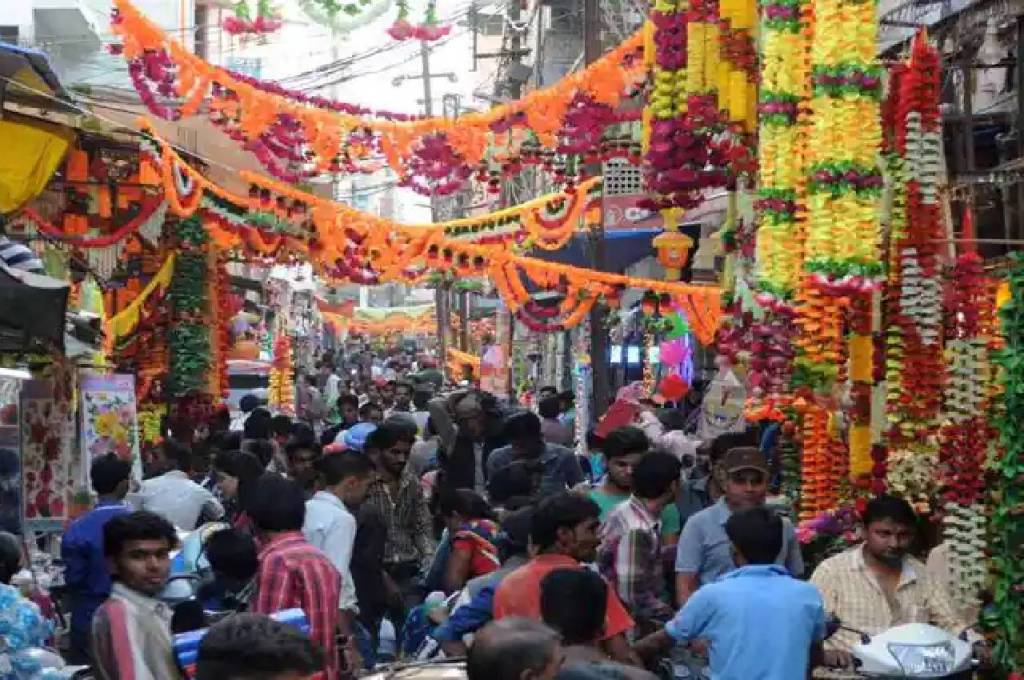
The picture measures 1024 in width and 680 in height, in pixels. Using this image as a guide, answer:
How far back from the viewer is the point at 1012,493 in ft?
29.8

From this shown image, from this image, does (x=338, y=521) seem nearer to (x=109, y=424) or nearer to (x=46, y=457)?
(x=46, y=457)

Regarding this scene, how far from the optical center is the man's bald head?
4.86m

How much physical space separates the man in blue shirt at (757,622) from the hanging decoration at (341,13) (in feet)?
43.7

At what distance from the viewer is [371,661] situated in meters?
11.2

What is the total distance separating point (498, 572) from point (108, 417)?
762 centimetres

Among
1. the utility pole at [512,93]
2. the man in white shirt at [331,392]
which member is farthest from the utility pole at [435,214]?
the man in white shirt at [331,392]

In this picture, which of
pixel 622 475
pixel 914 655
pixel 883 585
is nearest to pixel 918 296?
pixel 622 475

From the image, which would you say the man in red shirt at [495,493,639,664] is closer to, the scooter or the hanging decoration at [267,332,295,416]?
the scooter

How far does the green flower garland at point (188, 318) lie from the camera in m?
22.8

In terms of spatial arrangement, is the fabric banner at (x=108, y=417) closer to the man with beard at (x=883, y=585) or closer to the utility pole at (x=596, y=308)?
the man with beard at (x=883, y=585)

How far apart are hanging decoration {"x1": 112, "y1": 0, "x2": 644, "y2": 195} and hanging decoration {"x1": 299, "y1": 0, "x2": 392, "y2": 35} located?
0.94 metres

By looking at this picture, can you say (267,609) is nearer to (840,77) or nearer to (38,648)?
(38,648)

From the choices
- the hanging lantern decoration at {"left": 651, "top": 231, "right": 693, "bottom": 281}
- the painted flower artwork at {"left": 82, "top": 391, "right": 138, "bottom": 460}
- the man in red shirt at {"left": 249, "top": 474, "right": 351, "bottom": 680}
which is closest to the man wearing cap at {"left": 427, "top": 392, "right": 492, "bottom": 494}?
the painted flower artwork at {"left": 82, "top": 391, "right": 138, "bottom": 460}

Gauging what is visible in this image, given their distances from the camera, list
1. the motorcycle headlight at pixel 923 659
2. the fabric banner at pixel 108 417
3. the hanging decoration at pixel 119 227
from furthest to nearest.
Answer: the hanging decoration at pixel 119 227
the fabric banner at pixel 108 417
the motorcycle headlight at pixel 923 659
